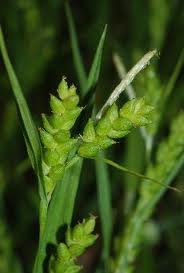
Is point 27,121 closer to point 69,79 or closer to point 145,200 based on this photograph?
point 145,200

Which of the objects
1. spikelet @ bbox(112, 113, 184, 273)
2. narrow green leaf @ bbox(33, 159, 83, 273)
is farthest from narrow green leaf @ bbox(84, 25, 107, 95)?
spikelet @ bbox(112, 113, 184, 273)

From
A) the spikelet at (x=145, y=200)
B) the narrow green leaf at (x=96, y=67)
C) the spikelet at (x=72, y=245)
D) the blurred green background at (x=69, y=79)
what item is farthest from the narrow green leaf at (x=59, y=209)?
the blurred green background at (x=69, y=79)

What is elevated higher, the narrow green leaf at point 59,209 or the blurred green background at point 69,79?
the blurred green background at point 69,79

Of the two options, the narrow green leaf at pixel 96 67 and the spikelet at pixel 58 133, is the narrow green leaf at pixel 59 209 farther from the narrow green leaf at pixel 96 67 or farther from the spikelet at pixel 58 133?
the narrow green leaf at pixel 96 67

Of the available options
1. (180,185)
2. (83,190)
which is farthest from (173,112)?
(83,190)

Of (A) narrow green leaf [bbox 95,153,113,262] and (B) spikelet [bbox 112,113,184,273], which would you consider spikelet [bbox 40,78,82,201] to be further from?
(B) spikelet [bbox 112,113,184,273]

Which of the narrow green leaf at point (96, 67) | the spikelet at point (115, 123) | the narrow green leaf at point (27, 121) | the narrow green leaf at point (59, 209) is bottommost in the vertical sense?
the narrow green leaf at point (59, 209)
